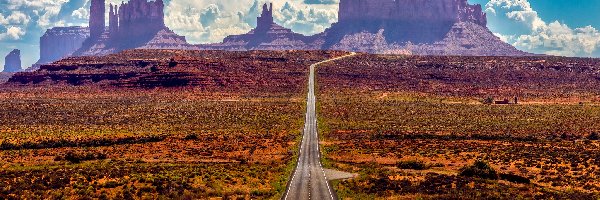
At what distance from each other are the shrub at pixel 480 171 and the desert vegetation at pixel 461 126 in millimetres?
85

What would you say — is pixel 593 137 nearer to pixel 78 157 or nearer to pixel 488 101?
pixel 488 101

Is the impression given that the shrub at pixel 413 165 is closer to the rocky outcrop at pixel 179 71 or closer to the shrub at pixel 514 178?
the shrub at pixel 514 178

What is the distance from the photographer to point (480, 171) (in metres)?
56.1

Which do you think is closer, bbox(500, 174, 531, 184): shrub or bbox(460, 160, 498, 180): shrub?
bbox(500, 174, 531, 184): shrub

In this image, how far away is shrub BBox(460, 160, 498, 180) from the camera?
56.0 m

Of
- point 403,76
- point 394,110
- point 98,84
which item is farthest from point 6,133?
point 403,76

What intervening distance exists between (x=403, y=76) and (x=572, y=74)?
1661 inches

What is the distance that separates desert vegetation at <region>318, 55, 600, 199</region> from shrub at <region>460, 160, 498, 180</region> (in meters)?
0.08

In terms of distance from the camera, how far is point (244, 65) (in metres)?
Result: 176

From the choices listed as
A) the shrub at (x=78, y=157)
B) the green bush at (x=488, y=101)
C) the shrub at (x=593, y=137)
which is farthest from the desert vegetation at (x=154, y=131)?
the green bush at (x=488, y=101)

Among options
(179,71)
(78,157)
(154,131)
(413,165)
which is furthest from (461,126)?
(179,71)

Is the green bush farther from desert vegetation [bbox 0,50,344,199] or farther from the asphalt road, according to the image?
the asphalt road

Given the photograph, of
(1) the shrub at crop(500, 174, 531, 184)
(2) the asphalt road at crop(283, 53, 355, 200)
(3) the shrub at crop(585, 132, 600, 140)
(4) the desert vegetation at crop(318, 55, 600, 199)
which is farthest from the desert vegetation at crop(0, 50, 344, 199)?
(3) the shrub at crop(585, 132, 600, 140)

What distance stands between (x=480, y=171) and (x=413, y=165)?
757 cm
